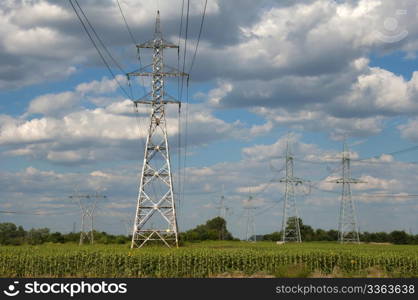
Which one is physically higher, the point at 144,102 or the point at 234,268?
the point at 144,102

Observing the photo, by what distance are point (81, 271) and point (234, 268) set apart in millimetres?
12519

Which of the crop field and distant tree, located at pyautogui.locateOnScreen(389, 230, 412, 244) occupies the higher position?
distant tree, located at pyautogui.locateOnScreen(389, 230, 412, 244)

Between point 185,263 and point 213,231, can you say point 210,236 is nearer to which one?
point 213,231

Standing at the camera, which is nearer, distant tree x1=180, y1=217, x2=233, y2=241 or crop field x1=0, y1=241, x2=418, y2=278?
crop field x1=0, y1=241, x2=418, y2=278

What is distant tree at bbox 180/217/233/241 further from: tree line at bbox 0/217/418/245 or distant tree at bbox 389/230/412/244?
distant tree at bbox 389/230/412/244

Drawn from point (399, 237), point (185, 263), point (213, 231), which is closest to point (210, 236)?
point (213, 231)

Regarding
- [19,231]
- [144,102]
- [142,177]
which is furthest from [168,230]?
[19,231]

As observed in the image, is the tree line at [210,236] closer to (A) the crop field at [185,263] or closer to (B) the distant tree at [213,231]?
(B) the distant tree at [213,231]

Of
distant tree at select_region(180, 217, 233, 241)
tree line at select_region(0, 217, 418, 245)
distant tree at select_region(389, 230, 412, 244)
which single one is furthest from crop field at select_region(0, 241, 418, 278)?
distant tree at select_region(389, 230, 412, 244)

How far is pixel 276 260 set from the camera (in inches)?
1855

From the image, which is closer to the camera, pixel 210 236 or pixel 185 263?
pixel 185 263

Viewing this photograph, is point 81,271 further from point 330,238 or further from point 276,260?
point 330,238

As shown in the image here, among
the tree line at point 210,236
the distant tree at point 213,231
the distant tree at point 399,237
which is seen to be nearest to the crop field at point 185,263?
the tree line at point 210,236

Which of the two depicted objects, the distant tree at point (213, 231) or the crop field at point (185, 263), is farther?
the distant tree at point (213, 231)
